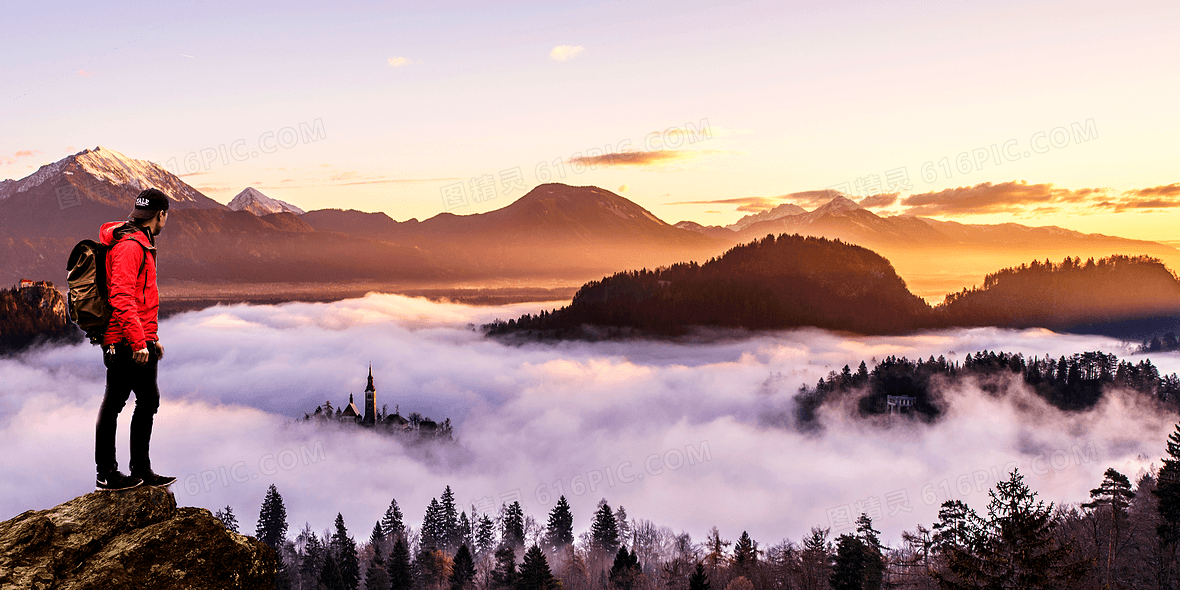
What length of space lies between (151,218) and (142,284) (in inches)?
45.0

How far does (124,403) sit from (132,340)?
1.33m

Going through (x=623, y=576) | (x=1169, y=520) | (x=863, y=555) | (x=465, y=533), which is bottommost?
(x=465, y=533)

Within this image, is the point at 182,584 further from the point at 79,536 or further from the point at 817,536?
the point at 817,536

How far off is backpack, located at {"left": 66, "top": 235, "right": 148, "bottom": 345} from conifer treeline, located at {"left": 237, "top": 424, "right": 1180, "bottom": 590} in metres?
26.2

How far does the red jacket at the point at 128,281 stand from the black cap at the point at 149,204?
0.29 m

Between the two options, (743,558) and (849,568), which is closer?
(849,568)

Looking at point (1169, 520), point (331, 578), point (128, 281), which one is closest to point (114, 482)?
point (128, 281)

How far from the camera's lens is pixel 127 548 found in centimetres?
1017

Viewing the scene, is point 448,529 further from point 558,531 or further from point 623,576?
point 623,576

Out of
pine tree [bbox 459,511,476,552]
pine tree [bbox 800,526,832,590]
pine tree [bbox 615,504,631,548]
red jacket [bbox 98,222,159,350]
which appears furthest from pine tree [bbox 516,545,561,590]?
pine tree [bbox 615,504,631,548]

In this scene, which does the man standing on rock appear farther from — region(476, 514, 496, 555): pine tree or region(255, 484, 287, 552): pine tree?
region(476, 514, 496, 555): pine tree

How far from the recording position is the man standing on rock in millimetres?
10383

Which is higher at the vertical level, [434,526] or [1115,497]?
[1115,497]

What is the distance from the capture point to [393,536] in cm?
12231
